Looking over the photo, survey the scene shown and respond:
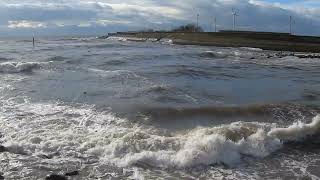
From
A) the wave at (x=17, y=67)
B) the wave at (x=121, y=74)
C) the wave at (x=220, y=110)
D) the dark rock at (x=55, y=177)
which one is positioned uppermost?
the wave at (x=17, y=67)

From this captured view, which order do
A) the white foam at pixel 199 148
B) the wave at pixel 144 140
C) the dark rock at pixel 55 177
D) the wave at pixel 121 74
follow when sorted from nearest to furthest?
1. the dark rock at pixel 55 177
2. the white foam at pixel 199 148
3. the wave at pixel 144 140
4. the wave at pixel 121 74

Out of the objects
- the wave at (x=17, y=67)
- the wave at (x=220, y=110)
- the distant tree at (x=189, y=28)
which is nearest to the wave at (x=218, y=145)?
the wave at (x=220, y=110)

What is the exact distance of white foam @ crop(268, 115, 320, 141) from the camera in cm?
1260

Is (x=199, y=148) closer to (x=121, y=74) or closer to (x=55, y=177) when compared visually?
(x=55, y=177)

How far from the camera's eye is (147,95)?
1973cm

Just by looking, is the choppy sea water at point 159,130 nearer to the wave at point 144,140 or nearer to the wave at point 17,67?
the wave at point 144,140

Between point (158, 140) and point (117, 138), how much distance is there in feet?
3.51

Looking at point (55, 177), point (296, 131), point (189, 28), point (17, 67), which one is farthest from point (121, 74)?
point (189, 28)

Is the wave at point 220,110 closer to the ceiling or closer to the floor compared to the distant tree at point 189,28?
closer to the floor

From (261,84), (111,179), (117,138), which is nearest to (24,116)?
(117,138)

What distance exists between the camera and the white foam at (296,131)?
1260 cm

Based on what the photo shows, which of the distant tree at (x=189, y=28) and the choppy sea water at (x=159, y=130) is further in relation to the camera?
the distant tree at (x=189, y=28)

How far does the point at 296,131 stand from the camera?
13.0 m

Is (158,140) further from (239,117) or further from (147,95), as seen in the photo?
(147,95)
